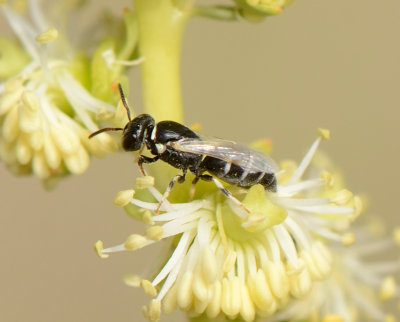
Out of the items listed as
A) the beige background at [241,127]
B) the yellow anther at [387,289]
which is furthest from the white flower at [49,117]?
the beige background at [241,127]

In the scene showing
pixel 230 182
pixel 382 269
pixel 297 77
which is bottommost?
pixel 297 77

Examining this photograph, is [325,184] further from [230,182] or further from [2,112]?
[2,112]

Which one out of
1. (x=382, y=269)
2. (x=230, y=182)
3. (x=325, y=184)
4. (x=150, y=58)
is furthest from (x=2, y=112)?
(x=382, y=269)

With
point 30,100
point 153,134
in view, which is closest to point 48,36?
point 30,100

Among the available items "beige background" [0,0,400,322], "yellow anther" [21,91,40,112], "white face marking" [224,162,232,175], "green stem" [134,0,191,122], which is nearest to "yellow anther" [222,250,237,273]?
"white face marking" [224,162,232,175]

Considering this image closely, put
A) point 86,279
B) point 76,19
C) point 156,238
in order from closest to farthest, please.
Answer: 1. point 156,238
2. point 76,19
3. point 86,279

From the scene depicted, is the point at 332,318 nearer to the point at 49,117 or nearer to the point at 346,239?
the point at 346,239

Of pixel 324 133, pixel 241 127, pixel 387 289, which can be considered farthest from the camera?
pixel 241 127
